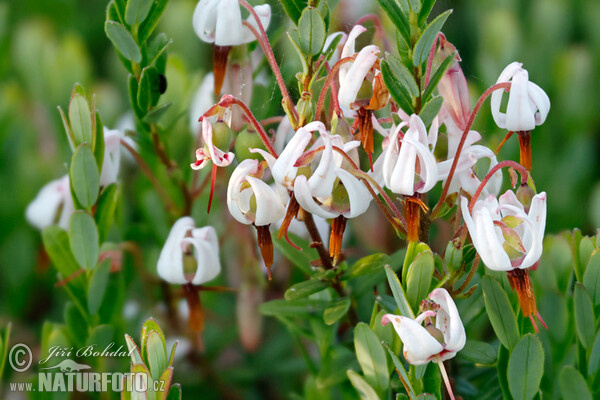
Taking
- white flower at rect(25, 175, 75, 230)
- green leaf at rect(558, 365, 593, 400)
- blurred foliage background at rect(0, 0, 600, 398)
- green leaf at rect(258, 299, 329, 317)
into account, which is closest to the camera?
green leaf at rect(558, 365, 593, 400)

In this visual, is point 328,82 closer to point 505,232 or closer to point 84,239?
point 505,232

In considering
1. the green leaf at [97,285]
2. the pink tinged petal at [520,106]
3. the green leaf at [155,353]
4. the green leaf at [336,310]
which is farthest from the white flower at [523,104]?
the green leaf at [97,285]

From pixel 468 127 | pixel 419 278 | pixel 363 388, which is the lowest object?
pixel 363 388

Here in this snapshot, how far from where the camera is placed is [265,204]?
1.86 feet

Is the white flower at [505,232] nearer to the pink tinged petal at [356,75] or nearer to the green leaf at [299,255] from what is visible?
the pink tinged petal at [356,75]

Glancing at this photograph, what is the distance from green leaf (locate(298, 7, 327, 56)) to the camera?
0.57m

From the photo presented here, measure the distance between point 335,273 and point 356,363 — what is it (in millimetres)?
95

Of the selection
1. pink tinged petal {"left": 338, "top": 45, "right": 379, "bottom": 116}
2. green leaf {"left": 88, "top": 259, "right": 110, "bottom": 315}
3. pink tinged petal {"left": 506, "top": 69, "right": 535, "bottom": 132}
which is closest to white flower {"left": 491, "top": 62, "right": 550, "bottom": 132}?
Answer: pink tinged petal {"left": 506, "top": 69, "right": 535, "bottom": 132}

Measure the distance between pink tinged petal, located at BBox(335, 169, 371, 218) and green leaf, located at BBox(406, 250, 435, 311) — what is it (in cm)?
6

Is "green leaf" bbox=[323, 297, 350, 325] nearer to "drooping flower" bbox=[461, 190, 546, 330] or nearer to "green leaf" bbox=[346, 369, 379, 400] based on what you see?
"green leaf" bbox=[346, 369, 379, 400]

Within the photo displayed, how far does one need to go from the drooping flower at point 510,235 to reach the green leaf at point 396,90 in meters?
0.08

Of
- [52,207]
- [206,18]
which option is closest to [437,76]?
[206,18]

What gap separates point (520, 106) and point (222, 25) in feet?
0.90

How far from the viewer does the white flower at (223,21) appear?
2.20 ft
